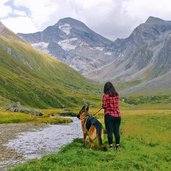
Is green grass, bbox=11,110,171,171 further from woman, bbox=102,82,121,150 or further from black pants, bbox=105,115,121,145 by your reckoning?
woman, bbox=102,82,121,150

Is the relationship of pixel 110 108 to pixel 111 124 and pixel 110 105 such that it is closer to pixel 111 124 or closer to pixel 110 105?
pixel 110 105

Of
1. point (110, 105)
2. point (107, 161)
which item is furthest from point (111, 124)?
point (107, 161)

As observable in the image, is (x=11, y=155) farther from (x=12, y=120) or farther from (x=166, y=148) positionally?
(x=12, y=120)

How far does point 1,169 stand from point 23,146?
49.1 feet

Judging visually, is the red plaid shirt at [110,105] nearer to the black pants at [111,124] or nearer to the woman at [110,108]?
the woman at [110,108]

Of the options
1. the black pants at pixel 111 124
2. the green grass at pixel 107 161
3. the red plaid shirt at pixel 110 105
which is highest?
the red plaid shirt at pixel 110 105

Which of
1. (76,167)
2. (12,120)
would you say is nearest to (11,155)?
(76,167)

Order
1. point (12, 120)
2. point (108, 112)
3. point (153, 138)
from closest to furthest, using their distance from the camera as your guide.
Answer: point (108, 112) → point (153, 138) → point (12, 120)

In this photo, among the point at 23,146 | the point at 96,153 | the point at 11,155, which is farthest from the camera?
the point at 23,146

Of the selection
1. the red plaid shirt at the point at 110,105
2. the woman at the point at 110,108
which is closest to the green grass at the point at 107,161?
the woman at the point at 110,108

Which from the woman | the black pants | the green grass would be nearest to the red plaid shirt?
the woman

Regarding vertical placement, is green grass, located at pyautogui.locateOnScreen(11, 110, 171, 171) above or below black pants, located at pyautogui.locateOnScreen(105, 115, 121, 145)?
below

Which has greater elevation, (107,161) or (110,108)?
(110,108)

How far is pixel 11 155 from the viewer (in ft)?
114
